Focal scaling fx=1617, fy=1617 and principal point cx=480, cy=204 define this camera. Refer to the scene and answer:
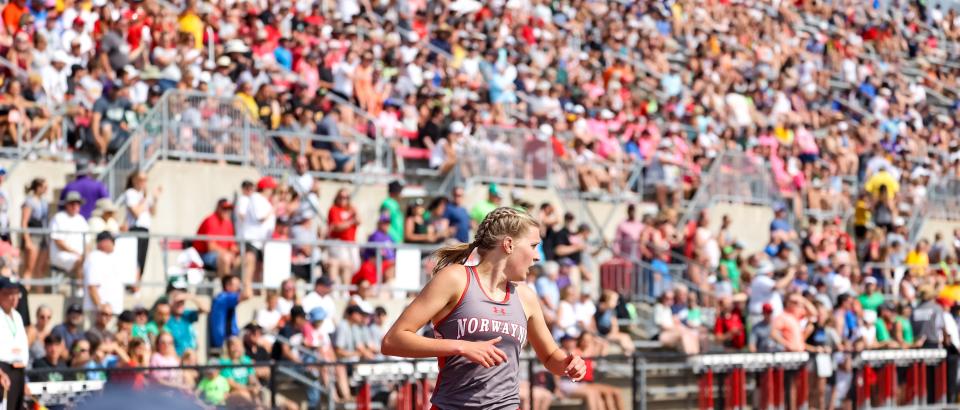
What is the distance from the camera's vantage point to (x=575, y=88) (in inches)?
997

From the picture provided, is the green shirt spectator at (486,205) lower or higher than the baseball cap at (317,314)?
higher

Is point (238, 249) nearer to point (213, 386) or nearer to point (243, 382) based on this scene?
point (243, 382)

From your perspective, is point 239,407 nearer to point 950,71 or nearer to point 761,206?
point 761,206

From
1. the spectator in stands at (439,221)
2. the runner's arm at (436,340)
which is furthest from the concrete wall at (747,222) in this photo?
the runner's arm at (436,340)

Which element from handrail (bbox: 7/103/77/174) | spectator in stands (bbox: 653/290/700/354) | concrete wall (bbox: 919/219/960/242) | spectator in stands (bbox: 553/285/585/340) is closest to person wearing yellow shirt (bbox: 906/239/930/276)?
concrete wall (bbox: 919/219/960/242)

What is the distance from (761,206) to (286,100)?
25.3ft

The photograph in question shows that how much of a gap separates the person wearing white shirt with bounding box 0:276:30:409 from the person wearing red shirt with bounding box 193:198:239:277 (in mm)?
4099

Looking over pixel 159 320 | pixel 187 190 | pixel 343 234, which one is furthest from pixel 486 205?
pixel 159 320

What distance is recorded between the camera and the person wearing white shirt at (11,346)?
1080 centimetres

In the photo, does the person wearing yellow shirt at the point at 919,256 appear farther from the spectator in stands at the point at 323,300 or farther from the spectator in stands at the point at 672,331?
the spectator in stands at the point at 323,300

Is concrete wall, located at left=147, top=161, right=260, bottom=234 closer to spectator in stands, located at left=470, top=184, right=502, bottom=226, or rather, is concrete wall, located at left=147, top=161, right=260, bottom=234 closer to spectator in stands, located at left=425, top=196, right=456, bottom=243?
spectator in stands, located at left=425, top=196, right=456, bottom=243

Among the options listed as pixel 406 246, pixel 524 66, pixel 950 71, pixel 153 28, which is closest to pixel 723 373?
pixel 406 246

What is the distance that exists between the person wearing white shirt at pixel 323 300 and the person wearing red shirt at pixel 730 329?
4.92 meters

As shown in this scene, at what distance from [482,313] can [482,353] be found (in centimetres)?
36
